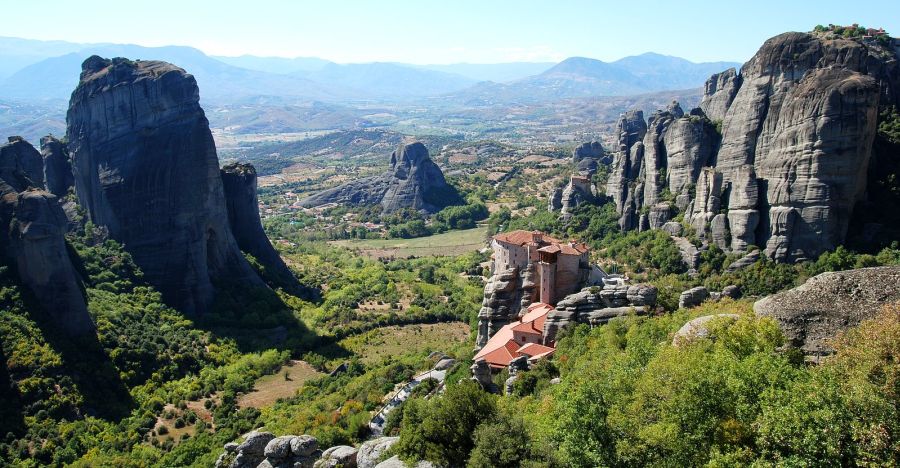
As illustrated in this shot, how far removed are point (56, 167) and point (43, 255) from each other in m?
21.6

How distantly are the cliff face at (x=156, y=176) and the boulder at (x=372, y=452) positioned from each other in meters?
31.6

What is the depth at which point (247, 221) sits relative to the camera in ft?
206

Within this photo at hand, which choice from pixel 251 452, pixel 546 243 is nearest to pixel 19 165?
pixel 251 452

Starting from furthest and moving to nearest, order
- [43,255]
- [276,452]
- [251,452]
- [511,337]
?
[43,255] → [511,337] → [251,452] → [276,452]

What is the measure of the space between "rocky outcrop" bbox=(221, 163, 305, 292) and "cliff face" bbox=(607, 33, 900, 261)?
3300cm

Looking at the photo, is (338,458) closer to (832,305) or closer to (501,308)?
(501,308)

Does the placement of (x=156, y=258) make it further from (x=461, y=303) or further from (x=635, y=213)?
(x=635, y=213)

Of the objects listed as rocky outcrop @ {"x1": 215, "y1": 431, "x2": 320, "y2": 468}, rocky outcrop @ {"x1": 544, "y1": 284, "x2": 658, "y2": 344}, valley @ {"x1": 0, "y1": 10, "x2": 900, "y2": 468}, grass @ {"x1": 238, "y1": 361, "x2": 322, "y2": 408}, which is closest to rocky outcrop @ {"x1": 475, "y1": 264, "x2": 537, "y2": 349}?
valley @ {"x1": 0, "y1": 10, "x2": 900, "y2": 468}

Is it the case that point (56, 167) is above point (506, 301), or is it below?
above

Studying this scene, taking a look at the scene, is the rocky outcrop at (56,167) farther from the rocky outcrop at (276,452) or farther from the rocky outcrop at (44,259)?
the rocky outcrop at (276,452)

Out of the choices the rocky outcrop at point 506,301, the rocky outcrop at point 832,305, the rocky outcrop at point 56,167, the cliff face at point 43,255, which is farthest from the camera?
the rocky outcrop at point 56,167

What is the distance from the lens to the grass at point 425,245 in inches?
3415

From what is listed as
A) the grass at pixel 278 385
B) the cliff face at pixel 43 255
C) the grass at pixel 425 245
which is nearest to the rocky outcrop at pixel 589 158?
the grass at pixel 425 245

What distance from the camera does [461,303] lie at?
60.2 meters
